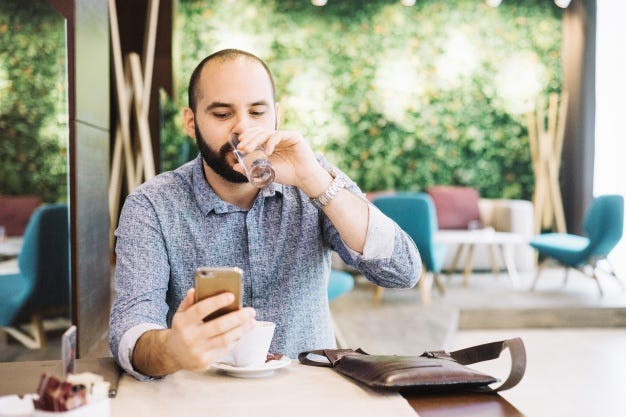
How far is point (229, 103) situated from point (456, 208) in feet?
20.4

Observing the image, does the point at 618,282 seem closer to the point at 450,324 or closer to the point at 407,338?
the point at 450,324

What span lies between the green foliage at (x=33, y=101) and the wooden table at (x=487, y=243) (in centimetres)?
378

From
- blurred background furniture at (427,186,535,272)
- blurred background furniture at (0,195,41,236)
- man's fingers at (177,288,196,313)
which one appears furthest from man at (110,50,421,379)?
blurred background furniture at (427,186,535,272)

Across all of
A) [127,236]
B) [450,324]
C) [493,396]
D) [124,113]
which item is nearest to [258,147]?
[127,236]

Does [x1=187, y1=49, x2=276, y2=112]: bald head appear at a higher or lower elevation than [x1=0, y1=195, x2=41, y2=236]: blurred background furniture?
higher

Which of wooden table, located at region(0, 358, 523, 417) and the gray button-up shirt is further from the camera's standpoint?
the gray button-up shirt

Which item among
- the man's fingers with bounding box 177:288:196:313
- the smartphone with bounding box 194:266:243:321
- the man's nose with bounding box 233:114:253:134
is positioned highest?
the man's nose with bounding box 233:114:253:134

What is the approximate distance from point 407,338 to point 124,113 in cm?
232

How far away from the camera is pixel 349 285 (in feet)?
13.6

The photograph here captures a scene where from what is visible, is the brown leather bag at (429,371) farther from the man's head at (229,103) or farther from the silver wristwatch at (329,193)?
the man's head at (229,103)

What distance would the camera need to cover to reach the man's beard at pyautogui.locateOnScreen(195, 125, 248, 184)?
1.57 meters

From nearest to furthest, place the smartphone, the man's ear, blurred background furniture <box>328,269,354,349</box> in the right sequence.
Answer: the smartphone, the man's ear, blurred background furniture <box>328,269,354,349</box>

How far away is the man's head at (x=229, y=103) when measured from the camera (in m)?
1.56

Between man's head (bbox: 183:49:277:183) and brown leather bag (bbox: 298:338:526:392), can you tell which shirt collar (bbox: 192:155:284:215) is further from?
brown leather bag (bbox: 298:338:526:392)
